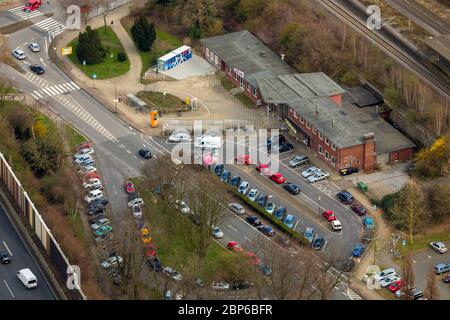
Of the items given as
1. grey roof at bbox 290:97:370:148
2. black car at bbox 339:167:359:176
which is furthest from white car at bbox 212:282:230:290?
grey roof at bbox 290:97:370:148

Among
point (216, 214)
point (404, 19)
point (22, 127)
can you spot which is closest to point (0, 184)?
point (22, 127)

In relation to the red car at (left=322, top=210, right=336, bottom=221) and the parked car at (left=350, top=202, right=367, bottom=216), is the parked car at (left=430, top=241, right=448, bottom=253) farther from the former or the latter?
the red car at (left=322, top=210, right=336, bottom=221)

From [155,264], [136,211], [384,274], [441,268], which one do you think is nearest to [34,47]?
[136,211]

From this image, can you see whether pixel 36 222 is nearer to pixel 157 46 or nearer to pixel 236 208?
pixel 236 208

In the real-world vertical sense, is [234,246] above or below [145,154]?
below

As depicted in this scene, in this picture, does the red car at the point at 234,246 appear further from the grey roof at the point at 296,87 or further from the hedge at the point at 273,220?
the grey roof at the point at 296,87

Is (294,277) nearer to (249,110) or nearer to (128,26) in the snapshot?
(249,110)

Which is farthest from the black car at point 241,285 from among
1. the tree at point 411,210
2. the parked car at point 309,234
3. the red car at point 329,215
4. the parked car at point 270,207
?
the tree at point 411,210
